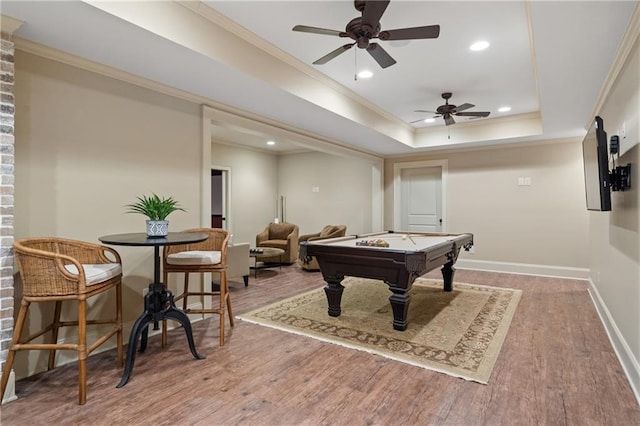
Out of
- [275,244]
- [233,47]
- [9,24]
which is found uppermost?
[233,47]

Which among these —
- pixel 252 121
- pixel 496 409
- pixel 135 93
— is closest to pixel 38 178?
pixel 135 93

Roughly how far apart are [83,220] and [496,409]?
3197mm

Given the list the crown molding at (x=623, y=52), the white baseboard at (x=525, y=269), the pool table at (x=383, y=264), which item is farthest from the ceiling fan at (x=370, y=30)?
the white baseboard at (x=525, y=269)

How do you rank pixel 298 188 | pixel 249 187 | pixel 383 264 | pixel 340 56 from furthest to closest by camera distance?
pixel 298 188 < pixel 249 187 < pixel 340 56 < pixel 383 264

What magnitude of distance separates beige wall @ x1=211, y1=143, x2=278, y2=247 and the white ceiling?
9.95 feet

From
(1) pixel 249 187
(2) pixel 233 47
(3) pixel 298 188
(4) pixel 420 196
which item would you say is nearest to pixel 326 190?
(3) pixel 298 188

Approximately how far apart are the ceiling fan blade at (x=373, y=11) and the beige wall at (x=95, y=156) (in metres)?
2.06

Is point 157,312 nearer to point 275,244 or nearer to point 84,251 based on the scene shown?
point 84,251

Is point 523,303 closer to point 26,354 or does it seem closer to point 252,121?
point 252,121

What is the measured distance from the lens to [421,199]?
7.29 m

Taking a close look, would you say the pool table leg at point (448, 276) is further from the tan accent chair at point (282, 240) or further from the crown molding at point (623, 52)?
the tan accent chair at point (282, 240)

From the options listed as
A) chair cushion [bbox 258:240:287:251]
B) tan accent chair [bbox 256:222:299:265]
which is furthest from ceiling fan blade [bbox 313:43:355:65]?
chair cushion [bbox 258:240:287:251]

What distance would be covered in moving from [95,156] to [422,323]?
130 inches

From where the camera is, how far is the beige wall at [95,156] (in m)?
2.43
